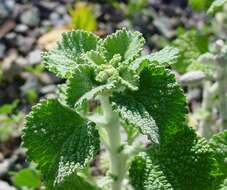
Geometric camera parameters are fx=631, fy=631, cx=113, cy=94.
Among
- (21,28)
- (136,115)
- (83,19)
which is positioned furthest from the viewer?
(21,28)

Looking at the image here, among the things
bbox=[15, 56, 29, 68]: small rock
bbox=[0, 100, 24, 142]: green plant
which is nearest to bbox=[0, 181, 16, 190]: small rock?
bbox=[0, 100, 24, 142]: green plant

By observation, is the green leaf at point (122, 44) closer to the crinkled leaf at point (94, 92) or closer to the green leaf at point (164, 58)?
the green leaf at point (164, 58)

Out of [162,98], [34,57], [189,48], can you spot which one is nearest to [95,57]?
[162,98]

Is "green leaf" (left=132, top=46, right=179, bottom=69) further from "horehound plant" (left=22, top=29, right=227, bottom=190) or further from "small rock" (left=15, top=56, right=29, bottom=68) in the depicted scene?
"small rock" (left=15, top=56, right=29, bottom=68)

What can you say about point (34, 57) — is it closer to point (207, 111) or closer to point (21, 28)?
point (21, 28)

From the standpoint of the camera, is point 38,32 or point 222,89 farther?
point 38,32

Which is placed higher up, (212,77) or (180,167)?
(212,77)

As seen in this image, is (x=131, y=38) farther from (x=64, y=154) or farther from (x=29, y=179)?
(x=29, y=179)

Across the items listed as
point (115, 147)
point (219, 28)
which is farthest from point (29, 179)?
point (219, 28)
